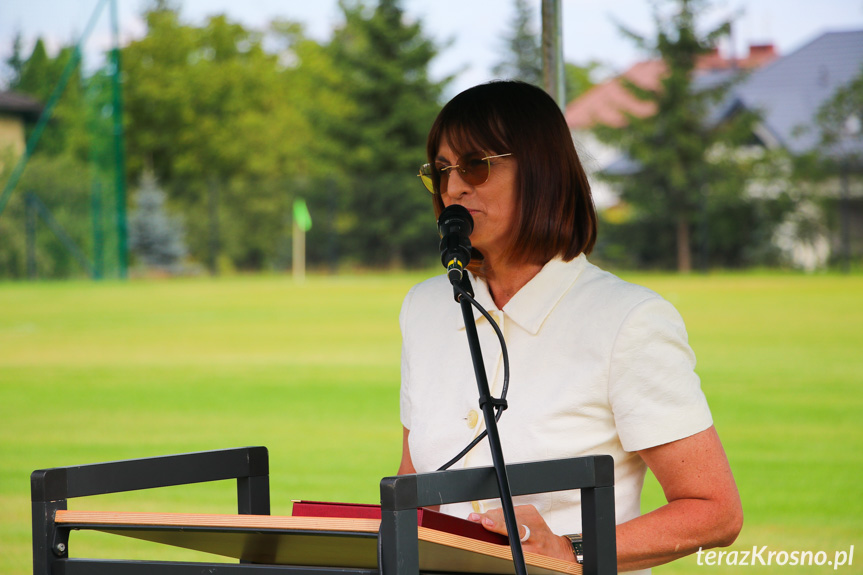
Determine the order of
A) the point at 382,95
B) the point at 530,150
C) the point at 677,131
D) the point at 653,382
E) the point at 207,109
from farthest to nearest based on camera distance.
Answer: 1. the point at 207,109
2. the point at 382,95
3. the point at 677,131
4. the point at 530,150
5. the point at 653,382

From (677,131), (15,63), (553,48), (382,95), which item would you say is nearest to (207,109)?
(382,95)

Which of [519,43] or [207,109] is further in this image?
[519,43]

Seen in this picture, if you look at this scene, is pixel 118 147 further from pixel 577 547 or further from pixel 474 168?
pixel 577 547

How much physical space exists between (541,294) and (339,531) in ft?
3.01

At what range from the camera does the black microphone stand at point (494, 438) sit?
167 cm

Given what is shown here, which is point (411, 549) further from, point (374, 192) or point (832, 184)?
point (374, 192)

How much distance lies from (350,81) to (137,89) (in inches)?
526

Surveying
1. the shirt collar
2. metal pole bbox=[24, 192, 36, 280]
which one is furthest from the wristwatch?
metal pole bbox=[24, 192, 36, 280]

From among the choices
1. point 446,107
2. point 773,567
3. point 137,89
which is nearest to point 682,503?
point 446,107

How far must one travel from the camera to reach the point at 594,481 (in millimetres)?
1822

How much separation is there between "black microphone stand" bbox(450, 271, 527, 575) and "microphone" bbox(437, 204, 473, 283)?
24mm

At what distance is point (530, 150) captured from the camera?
2.37 m

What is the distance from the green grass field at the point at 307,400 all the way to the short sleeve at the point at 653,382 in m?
3.44

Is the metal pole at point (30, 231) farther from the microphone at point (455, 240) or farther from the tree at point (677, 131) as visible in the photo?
the microphone at point (455, 240)
